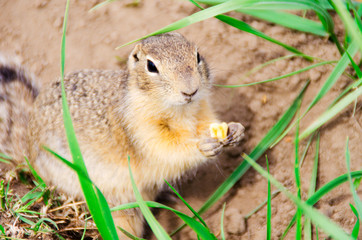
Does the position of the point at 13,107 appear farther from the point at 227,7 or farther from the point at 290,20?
the point at 290,20

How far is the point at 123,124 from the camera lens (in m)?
2.77

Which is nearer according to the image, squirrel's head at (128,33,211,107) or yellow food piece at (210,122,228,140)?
squirrel's head at (128,33,211,107)

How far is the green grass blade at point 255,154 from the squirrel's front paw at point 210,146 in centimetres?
38

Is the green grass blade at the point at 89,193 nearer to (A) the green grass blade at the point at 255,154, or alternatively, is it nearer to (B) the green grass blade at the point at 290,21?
(A) the green grass blade at the point at 255,154

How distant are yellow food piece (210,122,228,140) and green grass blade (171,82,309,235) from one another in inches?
16.4

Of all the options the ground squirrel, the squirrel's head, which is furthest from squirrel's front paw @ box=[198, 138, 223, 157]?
the squirrel's head

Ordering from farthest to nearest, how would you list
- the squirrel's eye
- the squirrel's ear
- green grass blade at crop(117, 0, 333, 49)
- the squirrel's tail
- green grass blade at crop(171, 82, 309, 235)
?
1. the squirrel's tail
2. green grass blade at crop(171, 82, 309, 235)
3. the squirrel's ear
4. the squirrel's eye
5. green grass blade at crop(117, 0, 333, 49)

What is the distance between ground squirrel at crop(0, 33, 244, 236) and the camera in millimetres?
2488

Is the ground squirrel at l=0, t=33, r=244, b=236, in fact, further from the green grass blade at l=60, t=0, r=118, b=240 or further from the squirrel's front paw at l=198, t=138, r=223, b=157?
the green grass blade at l=60, t=0, r=118, b=240

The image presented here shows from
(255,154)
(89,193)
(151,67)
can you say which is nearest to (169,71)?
(151,67)

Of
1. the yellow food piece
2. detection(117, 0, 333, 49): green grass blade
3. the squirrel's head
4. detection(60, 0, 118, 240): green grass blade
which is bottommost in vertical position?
detection(60, 0, 118, 240): green grass blade

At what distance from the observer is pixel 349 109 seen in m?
3.09

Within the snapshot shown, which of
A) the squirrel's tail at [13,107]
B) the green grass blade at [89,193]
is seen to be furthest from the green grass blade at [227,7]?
the squirrel's tail at [13,107]

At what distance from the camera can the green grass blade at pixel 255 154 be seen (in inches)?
113
